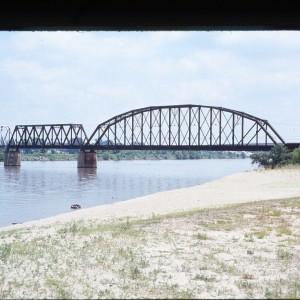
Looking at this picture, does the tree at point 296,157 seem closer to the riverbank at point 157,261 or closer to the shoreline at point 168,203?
the shoreline at point 168,203

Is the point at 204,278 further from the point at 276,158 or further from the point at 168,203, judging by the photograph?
the point at 276,158

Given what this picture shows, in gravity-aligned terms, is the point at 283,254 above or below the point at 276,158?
below

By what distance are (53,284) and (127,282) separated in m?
1.35

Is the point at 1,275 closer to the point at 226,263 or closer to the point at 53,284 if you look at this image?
the point at 53,284

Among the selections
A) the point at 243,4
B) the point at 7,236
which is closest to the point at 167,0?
the point at 243,4

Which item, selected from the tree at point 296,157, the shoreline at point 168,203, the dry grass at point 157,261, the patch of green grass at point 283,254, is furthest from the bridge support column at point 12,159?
the patch of green grass at point 283,254

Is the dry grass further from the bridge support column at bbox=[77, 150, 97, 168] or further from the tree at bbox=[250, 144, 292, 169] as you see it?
the bridge support column at bbox=[77, 150, 97, 168]

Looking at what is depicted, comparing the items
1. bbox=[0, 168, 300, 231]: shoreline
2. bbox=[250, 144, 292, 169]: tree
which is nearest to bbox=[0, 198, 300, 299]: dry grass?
bbox=[0, 168, 300, 231]: shoreline

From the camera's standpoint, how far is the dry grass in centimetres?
880

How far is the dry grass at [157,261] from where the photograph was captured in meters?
8.80

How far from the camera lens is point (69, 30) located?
23.0ft

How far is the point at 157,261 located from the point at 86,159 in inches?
5419

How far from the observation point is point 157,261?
11133 millimetres

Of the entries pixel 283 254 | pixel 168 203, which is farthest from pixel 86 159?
pixel 283 254
